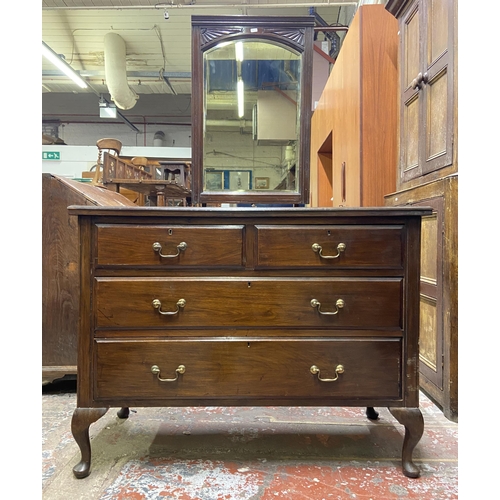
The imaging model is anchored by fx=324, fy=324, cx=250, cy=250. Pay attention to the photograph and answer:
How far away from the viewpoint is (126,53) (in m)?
7.00

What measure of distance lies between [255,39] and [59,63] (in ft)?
20.6

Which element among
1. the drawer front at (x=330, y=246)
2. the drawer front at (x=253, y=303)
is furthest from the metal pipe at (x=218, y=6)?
the drawer front at (x=253, y=303)

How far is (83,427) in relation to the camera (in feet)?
4.22

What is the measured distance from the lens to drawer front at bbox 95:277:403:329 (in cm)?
130

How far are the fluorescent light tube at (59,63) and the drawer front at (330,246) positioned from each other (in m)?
6.49

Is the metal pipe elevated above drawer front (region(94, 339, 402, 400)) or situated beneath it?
elevated above

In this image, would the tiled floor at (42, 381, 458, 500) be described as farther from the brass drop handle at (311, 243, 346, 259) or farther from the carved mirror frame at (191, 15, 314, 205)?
the carved mirror frame at (191, 15, 314, 205)

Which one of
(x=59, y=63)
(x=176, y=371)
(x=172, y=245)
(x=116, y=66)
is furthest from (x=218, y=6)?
(x=176, y=371)

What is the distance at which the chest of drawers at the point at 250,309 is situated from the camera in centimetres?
130

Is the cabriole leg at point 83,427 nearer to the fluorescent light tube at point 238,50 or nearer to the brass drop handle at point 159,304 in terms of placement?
the brass drop handle at point 159,304

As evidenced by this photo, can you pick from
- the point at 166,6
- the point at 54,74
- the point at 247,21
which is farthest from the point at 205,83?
the point at 54,74

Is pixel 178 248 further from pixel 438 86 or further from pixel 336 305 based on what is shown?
pixel 438 86

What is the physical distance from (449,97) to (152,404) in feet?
6.80

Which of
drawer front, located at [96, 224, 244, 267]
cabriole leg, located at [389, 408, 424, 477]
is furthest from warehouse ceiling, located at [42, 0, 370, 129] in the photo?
cabriole leg, located at [389, 408, 424, 477]
